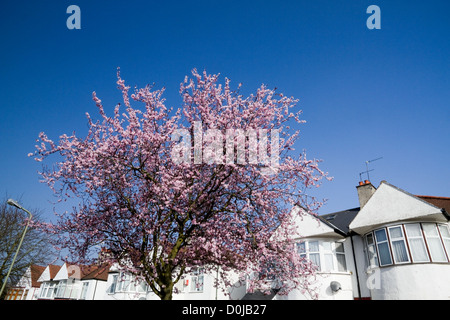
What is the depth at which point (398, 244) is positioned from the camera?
58.8 feet

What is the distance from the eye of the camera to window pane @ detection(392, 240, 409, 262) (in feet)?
57.1

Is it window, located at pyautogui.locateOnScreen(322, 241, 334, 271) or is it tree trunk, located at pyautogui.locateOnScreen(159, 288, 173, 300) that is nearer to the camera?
tree trunk, located at pyautogui.locateOnScreen(159, 288, 173, 300)

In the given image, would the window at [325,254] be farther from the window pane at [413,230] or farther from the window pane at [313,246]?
the window pane at [413,230]

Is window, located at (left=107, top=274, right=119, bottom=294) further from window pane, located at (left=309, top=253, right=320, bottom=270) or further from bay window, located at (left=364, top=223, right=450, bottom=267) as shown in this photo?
bay window, located at (left=364, top=223, right=450, bottom=267)

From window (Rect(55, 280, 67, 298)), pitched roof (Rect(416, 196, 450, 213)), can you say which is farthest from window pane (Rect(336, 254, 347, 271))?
window (Rect(55, 280, 67, 298))

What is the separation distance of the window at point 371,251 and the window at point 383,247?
478mm

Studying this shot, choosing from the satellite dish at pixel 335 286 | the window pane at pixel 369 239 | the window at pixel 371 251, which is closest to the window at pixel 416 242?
the window at pixel 371 251

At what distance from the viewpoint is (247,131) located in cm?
1124

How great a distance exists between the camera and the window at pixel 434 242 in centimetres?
1686

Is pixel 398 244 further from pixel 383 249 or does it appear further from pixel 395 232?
pixel 383 249

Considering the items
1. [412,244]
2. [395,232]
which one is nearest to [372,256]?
[395,232]

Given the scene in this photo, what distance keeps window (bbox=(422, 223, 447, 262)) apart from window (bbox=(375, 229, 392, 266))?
2208mm

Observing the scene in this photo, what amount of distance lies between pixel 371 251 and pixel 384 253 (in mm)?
1264
